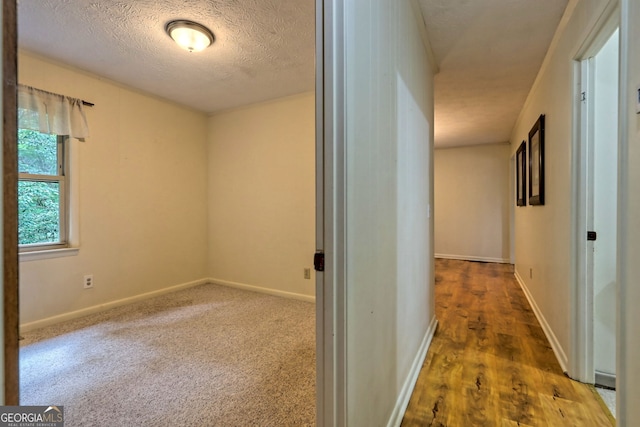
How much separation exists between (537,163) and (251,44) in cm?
268

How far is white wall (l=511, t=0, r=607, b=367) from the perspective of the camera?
1757 millimetres

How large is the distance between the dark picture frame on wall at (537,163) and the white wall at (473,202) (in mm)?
2740

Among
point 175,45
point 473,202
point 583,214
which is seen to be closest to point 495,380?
point 583,214

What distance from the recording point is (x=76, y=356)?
207 centimetres

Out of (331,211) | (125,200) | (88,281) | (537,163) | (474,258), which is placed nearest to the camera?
(331,211)

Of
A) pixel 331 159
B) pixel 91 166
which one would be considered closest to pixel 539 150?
pixel 331 159

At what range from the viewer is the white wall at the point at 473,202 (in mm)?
5508

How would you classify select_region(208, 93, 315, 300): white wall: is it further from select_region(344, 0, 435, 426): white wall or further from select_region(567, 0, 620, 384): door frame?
select_region(567, 0, 620, 384): door frame

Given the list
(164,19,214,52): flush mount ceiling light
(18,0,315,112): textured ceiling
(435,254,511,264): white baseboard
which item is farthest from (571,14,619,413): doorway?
(435,254,511,264): white baseboard

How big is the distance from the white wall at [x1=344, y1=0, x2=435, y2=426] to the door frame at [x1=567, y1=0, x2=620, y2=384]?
0.87 m

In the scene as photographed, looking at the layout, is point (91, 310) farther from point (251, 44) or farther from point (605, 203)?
point (605, 203)

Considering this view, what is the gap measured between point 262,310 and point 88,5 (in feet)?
8.96

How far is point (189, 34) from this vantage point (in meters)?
2.10

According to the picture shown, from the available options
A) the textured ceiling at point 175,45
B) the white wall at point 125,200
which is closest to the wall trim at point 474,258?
the textured ceiling at point 175,45
